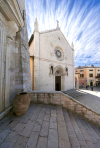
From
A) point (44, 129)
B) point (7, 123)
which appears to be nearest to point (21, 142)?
point (44, 129)

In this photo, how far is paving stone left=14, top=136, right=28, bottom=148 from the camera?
4.82 ft

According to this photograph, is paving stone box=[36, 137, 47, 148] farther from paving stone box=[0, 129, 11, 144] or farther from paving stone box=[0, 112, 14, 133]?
paving stone box=[0, 112, 14, 133]

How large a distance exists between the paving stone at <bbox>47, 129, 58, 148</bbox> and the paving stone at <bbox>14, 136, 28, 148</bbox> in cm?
64

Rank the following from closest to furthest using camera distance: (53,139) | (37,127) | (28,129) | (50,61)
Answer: (53,139) < (28,129) < (37,127) < (50,61)

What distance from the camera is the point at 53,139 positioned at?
1.70 m

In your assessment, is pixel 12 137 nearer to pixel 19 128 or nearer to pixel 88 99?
pixel 19 128

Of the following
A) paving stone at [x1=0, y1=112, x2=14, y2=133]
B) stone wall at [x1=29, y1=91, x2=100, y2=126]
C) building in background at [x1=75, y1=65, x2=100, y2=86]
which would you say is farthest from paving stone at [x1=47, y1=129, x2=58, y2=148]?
building in background at [x1=75, y1=65, x2=100, y2=86]

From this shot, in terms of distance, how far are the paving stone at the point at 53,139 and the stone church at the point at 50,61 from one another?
19.7 feet

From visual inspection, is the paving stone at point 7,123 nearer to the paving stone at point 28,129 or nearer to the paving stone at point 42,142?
the paving stone at point 28,129

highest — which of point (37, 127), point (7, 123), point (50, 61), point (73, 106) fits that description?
point (50, 61)

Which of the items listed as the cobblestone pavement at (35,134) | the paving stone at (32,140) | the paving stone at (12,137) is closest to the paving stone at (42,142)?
the cobblestone pavement at (35,134)

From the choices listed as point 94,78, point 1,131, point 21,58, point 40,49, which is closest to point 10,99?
point 1,131

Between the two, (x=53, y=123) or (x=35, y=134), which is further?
(x=53, y=123)

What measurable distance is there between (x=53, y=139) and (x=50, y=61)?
29.1 ft
